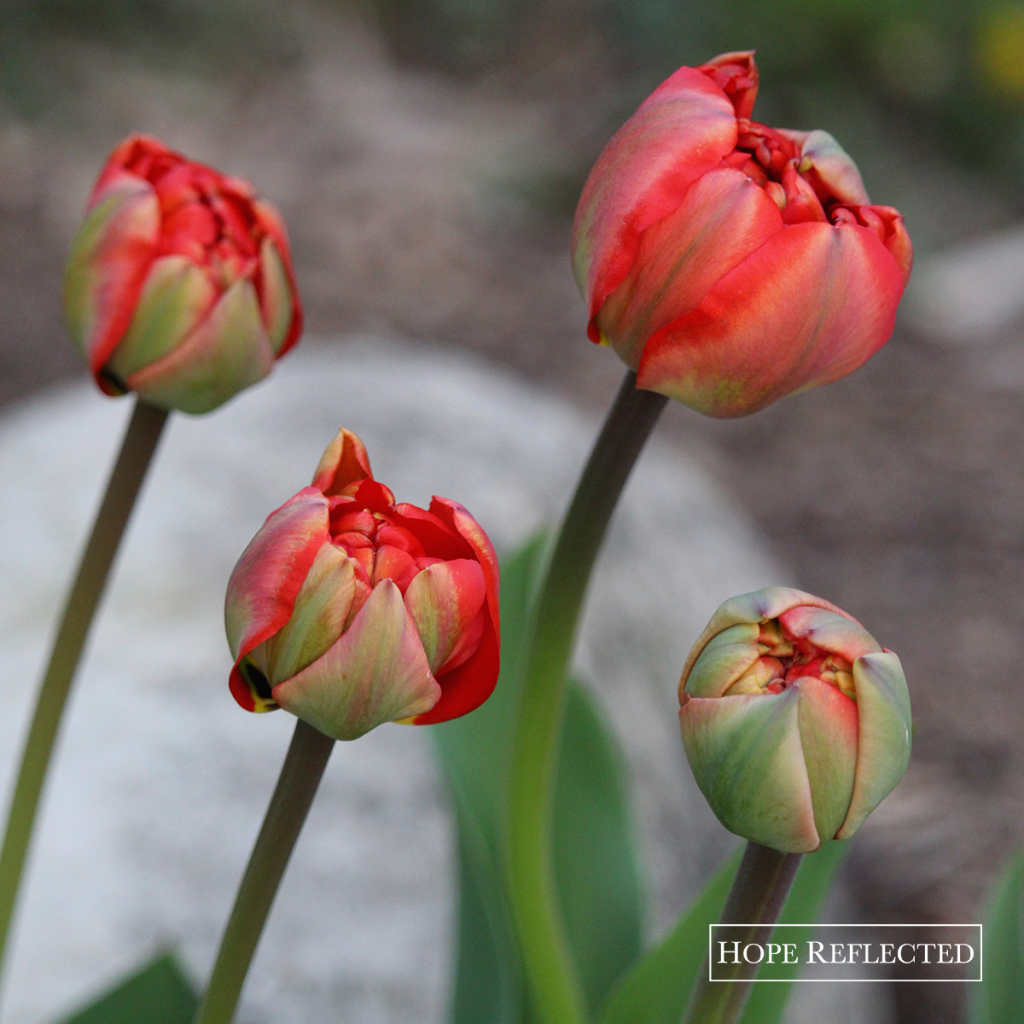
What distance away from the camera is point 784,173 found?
0.40 meters

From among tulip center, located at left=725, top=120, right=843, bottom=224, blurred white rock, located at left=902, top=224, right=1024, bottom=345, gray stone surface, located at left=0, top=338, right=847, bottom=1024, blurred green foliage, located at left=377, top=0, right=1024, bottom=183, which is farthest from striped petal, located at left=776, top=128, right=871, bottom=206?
blurred green foliage, located at left=377, top=0, right=1024, bottom=183

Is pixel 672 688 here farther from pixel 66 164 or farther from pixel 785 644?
pixel 66 164

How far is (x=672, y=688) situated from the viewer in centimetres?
132

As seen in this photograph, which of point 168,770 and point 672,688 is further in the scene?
point 672,688

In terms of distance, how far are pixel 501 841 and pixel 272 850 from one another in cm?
35

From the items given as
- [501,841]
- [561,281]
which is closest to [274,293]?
[501,841]

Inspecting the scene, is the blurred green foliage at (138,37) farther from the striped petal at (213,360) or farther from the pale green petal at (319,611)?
the pale green petal at (319,611)

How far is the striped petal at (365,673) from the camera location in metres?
0.33

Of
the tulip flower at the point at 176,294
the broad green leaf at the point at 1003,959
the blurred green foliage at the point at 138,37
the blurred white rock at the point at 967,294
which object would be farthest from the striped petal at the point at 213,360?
the blurred green foliage at the point at 138,37

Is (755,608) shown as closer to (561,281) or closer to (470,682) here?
(470,682)

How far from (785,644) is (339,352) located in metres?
1.49

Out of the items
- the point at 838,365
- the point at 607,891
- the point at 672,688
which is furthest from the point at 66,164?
the point at 838,365

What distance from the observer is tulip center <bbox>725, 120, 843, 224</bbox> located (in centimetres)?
40

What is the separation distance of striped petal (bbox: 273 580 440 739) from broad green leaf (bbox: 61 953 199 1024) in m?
0.37
